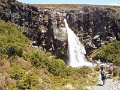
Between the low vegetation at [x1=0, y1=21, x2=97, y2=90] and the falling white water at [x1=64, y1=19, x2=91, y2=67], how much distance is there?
1158 centimetres

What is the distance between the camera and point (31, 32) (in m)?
48.6

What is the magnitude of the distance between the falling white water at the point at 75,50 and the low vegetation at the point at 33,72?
38.0 ft

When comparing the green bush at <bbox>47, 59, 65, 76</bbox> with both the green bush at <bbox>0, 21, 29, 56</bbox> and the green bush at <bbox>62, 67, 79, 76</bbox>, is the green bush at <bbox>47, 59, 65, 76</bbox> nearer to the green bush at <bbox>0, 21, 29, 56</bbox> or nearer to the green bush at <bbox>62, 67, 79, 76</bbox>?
the green bush at <bbox>62, 67, 79, 76</bbox>

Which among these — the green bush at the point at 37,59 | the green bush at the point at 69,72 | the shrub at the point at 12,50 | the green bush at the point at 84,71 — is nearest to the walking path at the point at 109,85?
the green bush at the point at 69,72

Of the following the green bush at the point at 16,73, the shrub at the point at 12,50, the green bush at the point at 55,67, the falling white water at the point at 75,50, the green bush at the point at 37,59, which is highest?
the shrub at the point at 12,50

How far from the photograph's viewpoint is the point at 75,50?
5156 centimetres

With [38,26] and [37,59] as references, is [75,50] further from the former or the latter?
[37,59]

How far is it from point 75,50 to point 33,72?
21996 millimetres

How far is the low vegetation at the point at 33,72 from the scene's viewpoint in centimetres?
2617

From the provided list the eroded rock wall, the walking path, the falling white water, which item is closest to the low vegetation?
the walking path

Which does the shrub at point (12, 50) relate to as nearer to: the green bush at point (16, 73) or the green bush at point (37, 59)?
the green bush at point (37, 59)

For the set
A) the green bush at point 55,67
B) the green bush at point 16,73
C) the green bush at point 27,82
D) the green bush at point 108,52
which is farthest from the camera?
the green bush at point 108,52

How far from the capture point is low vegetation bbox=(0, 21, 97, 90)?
85.9 feet

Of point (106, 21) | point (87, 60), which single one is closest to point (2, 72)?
point (87, 60)
